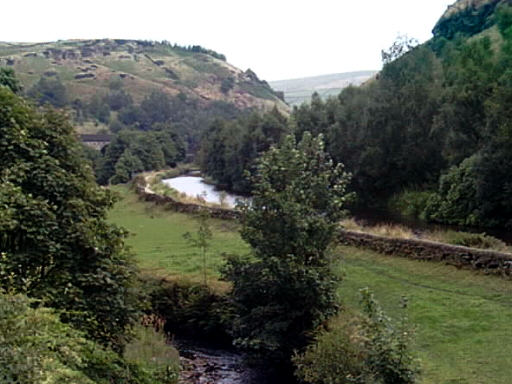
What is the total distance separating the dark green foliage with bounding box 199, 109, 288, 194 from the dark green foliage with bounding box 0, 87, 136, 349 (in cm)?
6315

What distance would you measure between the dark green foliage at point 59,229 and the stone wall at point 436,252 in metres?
12.6

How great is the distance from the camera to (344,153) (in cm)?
6888

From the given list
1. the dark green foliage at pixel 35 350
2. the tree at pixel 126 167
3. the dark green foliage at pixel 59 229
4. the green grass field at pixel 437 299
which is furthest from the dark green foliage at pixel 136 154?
the dark green foliage at pixel 35 350

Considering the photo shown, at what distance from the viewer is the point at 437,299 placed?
2045 centimetres

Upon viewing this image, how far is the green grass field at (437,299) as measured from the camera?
15344 mm

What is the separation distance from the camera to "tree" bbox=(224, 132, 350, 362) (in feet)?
61.6

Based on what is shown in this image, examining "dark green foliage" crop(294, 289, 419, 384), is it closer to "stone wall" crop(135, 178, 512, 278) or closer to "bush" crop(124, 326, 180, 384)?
"bush" crop(124, 326, 180, 384)

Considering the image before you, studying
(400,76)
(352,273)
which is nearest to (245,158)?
(400,76)

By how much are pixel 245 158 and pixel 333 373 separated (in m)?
74.0

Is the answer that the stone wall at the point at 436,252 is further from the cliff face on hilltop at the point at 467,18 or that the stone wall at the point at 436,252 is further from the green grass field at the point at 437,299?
the cliff face on hilltop at the point at 467,18

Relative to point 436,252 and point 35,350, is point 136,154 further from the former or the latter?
point 35,350

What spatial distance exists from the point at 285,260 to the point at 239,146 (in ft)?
235

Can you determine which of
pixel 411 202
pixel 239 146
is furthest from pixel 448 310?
pixel 239 146

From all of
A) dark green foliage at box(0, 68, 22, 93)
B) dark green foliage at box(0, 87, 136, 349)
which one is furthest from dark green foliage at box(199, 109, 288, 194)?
dark green foliage at box(0, 87, 136, 349)
